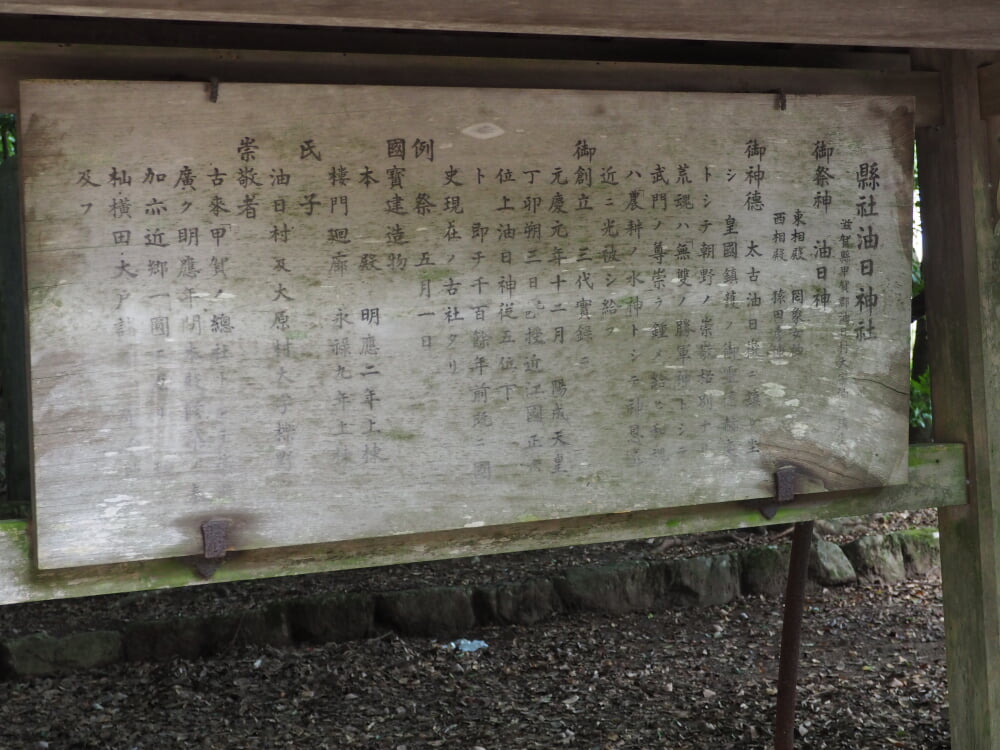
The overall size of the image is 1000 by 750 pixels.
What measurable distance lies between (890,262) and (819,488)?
784 millimetres

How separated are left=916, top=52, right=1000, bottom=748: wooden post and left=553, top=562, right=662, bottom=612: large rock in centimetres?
272

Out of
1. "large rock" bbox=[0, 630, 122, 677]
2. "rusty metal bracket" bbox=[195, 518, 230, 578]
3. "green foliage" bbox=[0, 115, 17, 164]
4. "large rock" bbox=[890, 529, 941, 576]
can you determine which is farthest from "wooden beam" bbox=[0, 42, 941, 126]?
"large rock" bbox=[890, 529, 941, 576]

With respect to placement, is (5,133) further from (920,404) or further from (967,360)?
(920,404)

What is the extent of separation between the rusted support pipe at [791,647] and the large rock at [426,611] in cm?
221

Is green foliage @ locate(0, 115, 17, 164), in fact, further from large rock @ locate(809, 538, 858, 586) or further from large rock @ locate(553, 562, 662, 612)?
large rock @ locate(809, 538, 858, 586)

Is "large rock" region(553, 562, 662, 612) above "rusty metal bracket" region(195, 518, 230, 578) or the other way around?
the other way around

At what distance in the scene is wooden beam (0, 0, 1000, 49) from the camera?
7.14 feet

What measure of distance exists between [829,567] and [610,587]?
1.68 metres

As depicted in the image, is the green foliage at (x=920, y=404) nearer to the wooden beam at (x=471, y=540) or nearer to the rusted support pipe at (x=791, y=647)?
the rusted support pipe at (x=791, y=647)

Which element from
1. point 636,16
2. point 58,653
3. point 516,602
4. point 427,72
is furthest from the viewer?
point 516,602

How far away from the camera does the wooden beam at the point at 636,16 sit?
85.7 inches

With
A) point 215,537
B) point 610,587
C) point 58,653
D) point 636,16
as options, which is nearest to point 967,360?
point 636,16

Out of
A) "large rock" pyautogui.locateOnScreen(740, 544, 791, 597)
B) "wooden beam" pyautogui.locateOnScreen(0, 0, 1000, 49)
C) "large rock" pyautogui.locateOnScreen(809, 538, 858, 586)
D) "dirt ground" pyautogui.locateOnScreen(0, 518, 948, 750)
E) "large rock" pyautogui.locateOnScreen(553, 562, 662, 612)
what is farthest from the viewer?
"large rock" pyautogui.locateOnScreen(809, 538, 858, 586)

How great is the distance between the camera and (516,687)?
509cm
